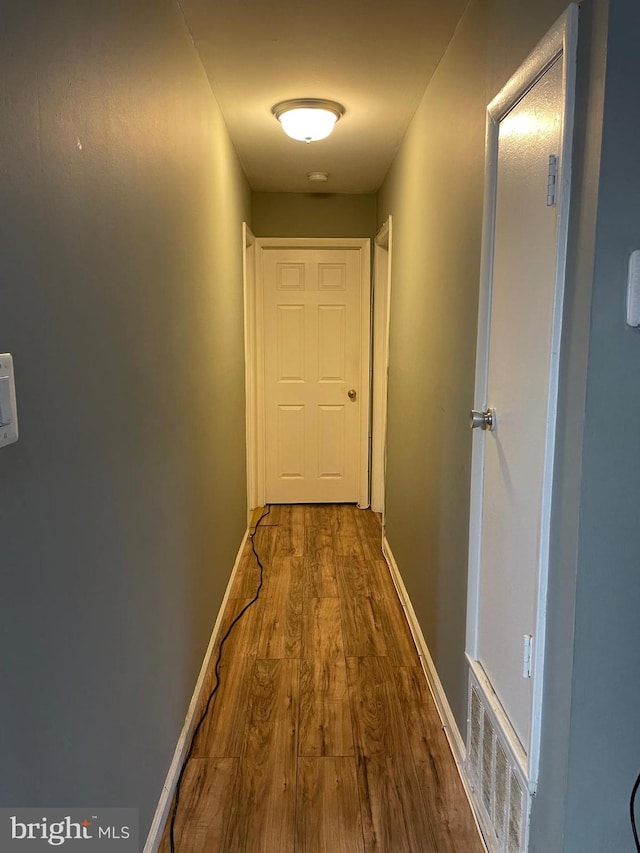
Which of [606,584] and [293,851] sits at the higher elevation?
[606,584]

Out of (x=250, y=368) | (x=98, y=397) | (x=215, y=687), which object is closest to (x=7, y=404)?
(x=98, y=397)

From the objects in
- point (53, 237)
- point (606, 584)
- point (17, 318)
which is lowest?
point (606, 584)

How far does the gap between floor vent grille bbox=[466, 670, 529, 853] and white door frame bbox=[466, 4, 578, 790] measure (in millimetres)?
91

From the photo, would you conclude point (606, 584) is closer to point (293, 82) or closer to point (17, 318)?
point (17, 318)

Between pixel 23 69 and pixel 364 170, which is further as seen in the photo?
pixel 364 170

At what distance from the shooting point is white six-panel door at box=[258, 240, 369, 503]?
14.4ft

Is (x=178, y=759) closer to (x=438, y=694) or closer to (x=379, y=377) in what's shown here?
(x=438, y=694)

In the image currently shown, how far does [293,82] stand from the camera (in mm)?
2350

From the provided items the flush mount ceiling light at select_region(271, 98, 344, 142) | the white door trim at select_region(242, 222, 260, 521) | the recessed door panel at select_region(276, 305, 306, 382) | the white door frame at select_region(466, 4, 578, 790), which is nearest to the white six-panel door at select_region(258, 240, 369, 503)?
the recessed door panel at select_region(276, 305, 306, 382)

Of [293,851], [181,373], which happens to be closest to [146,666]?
[293,851]

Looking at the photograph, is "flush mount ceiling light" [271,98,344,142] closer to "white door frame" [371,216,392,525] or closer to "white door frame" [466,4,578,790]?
"white door frame" [466,4,578,790]

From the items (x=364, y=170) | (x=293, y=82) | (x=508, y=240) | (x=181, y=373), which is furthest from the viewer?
Answer: (x=364, y=170)

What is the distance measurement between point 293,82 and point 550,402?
1.85 metres

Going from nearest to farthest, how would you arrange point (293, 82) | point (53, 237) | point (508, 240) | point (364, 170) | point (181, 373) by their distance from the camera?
point (53, 237) → point (508, 240) → point (181, 373) → point (293, 82) → point (364, 170)
